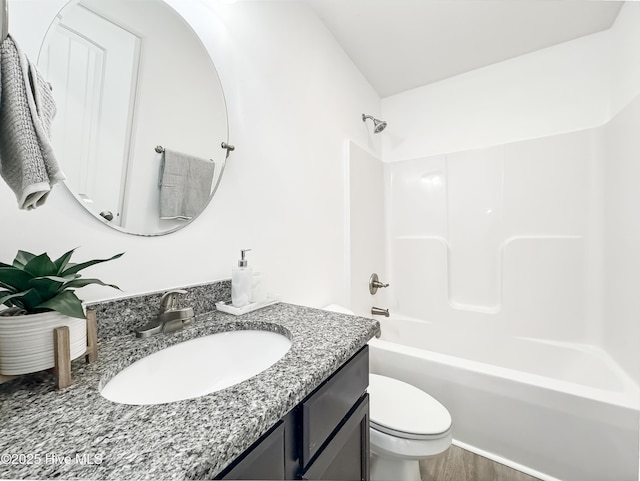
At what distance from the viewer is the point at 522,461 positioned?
1.21 m

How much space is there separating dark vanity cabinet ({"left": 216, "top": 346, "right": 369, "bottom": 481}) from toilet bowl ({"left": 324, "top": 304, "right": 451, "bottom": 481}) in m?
0.25

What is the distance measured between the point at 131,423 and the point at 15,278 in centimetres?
32

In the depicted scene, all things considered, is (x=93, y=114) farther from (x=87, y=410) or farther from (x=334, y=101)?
(x=334, y=101)

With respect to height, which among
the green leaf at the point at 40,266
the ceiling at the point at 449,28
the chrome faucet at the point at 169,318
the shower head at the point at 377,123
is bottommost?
the chrome faucet at the point at 169,318

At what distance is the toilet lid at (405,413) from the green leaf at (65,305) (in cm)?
102

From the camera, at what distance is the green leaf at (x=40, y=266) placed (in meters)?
0.46

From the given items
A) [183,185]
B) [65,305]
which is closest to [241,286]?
[183,185]

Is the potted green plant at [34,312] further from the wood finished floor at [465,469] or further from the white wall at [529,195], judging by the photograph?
the white wall at [529,195]

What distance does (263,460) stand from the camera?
42 centimetres

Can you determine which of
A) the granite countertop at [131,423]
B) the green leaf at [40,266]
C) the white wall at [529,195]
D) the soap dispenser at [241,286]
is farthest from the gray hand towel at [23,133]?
the white wall at [529,195]

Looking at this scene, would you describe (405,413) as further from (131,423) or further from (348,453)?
(131,423)

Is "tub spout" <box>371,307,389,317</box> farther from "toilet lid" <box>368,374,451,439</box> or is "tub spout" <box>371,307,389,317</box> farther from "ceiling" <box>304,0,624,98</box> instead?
"ceiling" <box>304,0,624,98</box>

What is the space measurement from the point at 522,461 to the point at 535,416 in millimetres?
271

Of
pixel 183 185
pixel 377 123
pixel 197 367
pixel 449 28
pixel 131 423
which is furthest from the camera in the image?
pixel 377 123
